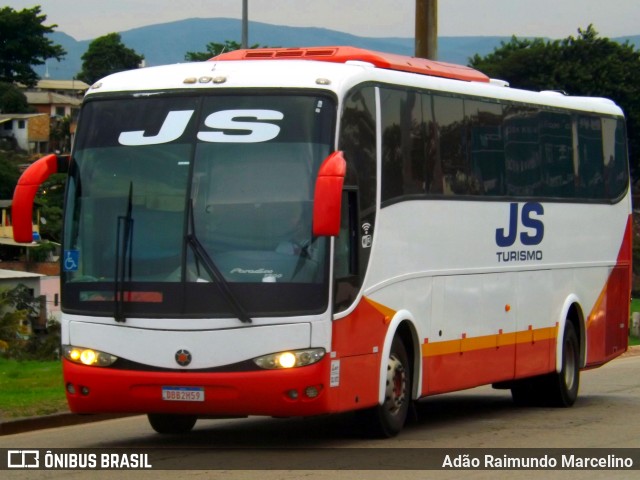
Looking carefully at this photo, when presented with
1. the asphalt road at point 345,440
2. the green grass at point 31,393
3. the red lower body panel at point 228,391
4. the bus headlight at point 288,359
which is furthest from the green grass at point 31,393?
the bus headlight at point 288,359

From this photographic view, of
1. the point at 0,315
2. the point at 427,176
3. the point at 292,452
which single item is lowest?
the point at 0,315

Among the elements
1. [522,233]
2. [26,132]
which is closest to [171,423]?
[522,233]

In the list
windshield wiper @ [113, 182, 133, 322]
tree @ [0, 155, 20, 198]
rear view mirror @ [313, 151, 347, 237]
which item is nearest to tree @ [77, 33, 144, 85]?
tree @ [0, 155, 20, 198]

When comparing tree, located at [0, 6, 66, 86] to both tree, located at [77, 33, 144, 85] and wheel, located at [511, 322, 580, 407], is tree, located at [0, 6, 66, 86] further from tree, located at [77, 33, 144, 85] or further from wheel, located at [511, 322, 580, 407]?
wheel, located at [511, 322, 580, 407]

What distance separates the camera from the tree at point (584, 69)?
87188 mm

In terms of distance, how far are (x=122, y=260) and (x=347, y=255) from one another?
1.88 metres

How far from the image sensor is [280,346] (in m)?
11.4

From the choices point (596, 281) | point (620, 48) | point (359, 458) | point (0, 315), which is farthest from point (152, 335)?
point (620, 48)

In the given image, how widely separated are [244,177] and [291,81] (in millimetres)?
999

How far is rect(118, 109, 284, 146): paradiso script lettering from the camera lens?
11812 millimetres

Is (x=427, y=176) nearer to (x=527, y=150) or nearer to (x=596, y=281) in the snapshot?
(x=527, y=150)

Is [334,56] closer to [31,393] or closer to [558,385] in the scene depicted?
[558,385]

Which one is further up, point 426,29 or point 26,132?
point 426,29

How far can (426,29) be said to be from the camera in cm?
2186
